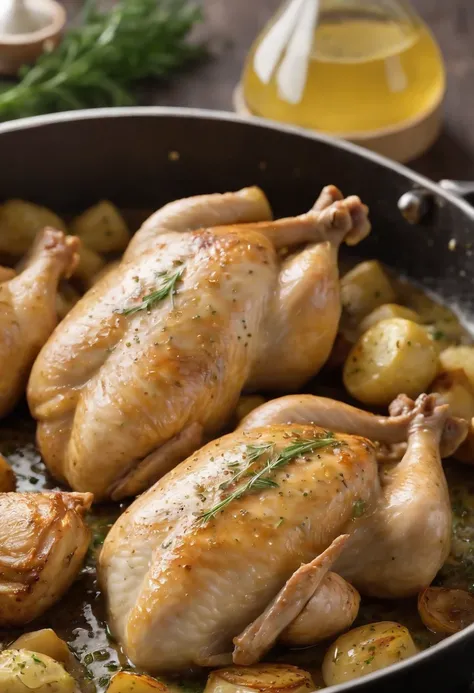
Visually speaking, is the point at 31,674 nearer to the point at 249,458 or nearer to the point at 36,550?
the point at 36,550

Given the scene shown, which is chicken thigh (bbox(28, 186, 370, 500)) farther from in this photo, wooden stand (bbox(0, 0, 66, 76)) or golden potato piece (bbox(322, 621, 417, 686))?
wooden stand (bbox(0, 0, 66, 76))

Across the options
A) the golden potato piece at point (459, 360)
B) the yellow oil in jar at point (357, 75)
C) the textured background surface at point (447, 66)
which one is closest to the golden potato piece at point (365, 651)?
the golden potato piece at point (459, 360)

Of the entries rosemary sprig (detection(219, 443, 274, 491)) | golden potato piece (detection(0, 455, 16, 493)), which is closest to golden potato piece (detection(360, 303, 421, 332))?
rosemary sprig (detection(219, 443, 274, 491))

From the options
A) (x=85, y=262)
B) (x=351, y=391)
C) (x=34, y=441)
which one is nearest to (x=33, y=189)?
(x=85, y=262)

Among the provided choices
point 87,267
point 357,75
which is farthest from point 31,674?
point 357,75

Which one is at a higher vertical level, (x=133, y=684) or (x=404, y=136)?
(x=133, y=684)

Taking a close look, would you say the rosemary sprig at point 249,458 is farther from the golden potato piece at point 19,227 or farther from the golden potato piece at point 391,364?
the golden potato piece at point 19,227
